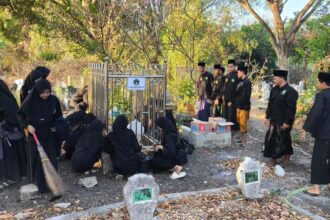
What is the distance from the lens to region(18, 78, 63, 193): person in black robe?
16.7 ft

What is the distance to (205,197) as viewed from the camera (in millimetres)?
5012

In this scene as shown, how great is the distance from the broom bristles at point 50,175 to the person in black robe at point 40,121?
1.12 ft

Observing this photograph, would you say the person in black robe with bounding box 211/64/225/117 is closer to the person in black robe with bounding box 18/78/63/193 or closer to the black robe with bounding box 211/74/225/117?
the black robe with bounding box 211/74/225/117

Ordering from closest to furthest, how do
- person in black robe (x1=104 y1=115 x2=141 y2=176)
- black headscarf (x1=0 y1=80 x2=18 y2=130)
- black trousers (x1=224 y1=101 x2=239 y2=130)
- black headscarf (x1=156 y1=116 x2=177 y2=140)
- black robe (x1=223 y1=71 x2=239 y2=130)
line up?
1. black headscarf (x1=0 y1=80 x2=18 y2=130)
2. person in black robe (x1=104 y1=115 x2=141 y2=176)
3. black headscarf (x1=156 y1=116 x2=177 y2=140)
4. black robe (x1=223 y1=71 x2=239 y2=130)
5. black trousers (x1=224 y1=101 x2=239 y2=130)

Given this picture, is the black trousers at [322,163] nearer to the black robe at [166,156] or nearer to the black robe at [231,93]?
the black robe at [166,156]

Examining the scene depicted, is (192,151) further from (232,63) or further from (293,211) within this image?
(293,211)

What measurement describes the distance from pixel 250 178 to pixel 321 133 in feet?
5.24

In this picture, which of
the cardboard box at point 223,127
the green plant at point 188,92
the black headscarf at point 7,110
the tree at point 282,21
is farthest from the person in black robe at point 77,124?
the tree at point 282,21

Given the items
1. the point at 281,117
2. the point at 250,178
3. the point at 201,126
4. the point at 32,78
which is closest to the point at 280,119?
the point at 281,117

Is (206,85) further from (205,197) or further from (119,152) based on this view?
(205,197)

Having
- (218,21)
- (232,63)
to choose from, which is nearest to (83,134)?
(232,63)

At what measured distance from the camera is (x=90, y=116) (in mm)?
7051

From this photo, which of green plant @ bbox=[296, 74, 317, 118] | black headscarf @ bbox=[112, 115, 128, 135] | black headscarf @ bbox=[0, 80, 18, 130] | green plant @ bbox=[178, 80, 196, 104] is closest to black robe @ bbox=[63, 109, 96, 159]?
black headscarf @ bbox=[112, 115, 128, 135]

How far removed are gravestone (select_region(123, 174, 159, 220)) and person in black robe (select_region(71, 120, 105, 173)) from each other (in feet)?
7.52
